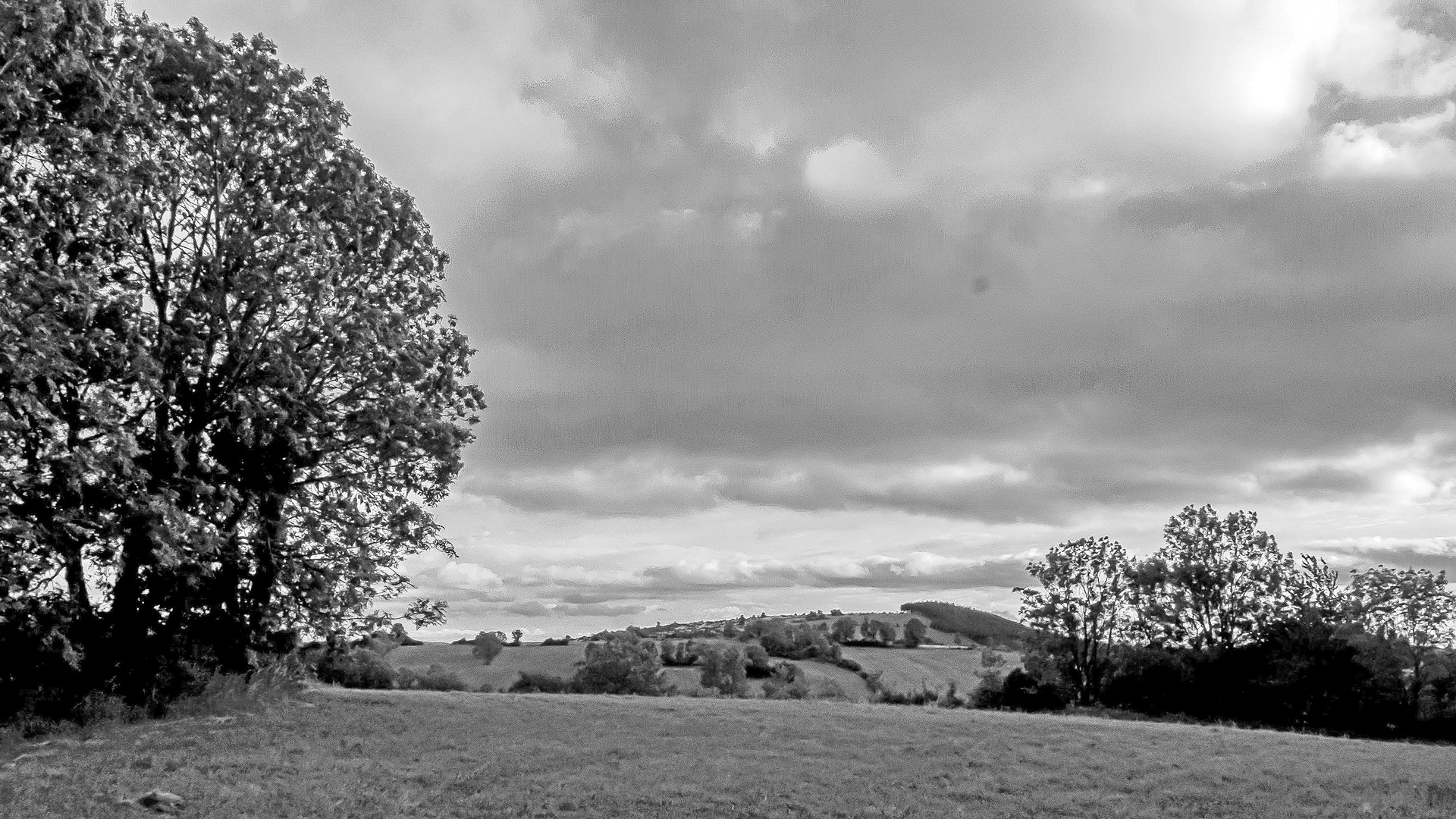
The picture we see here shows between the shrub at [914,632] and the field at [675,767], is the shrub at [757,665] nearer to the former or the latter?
the shrub at [914,632]

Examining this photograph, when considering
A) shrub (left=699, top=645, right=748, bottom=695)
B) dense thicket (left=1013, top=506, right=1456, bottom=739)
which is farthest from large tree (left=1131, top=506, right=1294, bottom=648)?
shrub (left=699, top=645, right=748, bottom=695)

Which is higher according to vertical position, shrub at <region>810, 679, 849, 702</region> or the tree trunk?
the tree trunk

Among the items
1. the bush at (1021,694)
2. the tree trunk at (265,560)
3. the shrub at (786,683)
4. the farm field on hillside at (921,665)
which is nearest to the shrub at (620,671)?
the shrub at (786,683)

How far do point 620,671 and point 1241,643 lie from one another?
1714 inches

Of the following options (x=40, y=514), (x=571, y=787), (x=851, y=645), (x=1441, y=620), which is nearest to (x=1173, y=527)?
(x=1441, y=620)

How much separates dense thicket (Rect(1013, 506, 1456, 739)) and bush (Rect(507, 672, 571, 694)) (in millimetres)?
31403

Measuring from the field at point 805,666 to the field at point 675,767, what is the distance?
5134 cm

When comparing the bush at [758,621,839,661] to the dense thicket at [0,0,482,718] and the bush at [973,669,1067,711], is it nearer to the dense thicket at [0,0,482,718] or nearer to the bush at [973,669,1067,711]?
the bush at [973,669,1067,711]

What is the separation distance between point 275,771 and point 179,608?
6.45m

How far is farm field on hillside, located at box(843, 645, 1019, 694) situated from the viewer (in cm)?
9062

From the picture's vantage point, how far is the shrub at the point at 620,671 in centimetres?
7638

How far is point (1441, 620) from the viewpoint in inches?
2502

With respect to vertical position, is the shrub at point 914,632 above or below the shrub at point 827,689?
above

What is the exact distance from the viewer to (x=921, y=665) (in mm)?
101312
